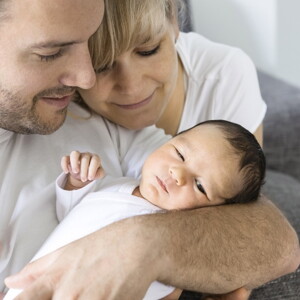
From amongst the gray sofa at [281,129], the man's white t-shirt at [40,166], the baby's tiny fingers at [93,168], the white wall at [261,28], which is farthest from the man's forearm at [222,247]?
the white wall at [261,28]

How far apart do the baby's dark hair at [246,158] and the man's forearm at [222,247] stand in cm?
4

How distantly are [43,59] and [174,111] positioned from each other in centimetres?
65

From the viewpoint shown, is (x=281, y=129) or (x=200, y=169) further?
(x=281, y=129)

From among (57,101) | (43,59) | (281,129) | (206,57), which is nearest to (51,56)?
(43,59)

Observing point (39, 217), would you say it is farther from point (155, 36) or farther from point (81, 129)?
point (155, 36)

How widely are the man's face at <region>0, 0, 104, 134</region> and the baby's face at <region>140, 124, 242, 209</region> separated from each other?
0.29 metres

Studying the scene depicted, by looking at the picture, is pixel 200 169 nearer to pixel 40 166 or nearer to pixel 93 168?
pixel 93 168

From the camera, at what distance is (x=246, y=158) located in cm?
140

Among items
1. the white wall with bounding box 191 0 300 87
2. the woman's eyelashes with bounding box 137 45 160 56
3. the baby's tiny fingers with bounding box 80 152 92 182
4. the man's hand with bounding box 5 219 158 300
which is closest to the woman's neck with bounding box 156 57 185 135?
the woman's eyelashes with bounding box 137 45 160 56

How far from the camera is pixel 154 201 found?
1.40m

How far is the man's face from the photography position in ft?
4.35

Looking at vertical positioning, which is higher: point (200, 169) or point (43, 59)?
point (43, 59)

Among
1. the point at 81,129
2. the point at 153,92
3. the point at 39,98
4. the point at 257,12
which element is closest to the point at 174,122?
the point at 153,92

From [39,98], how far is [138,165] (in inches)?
14.1
